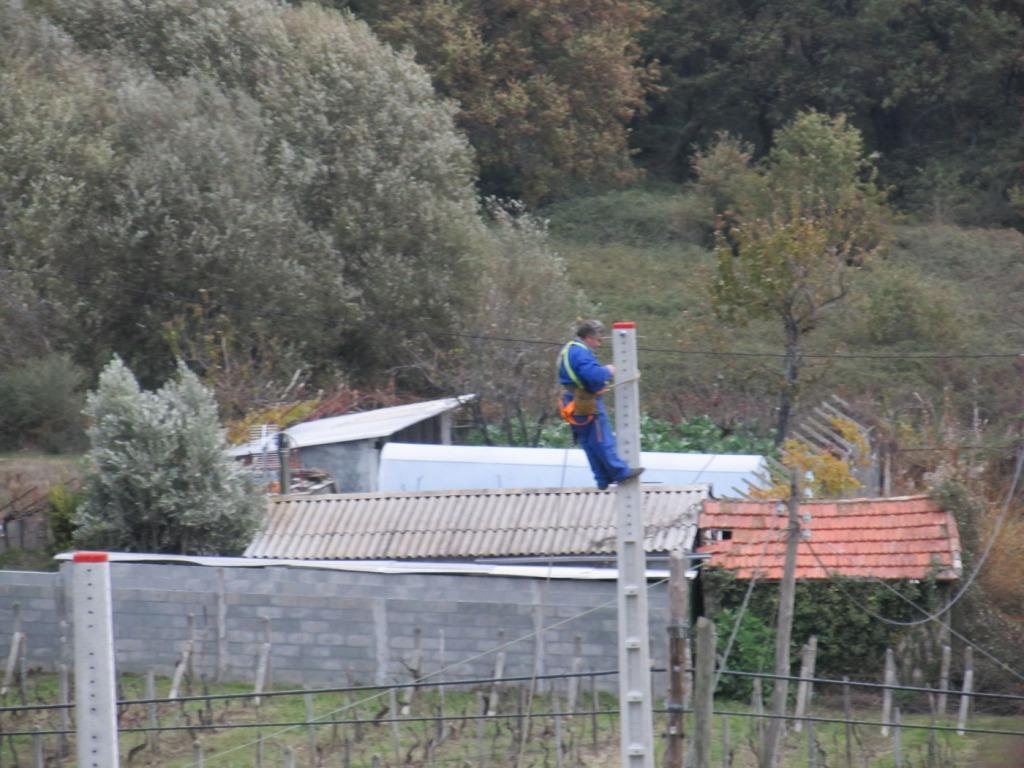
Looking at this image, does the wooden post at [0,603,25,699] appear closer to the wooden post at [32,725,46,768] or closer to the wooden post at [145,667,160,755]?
the wooden post at [145,667,160,755]

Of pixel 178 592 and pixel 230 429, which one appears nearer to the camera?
pixel 178 592

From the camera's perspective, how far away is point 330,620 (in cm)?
1545

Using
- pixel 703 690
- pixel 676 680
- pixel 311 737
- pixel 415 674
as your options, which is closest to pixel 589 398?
pixel 676 680

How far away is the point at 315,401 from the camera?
21578mm

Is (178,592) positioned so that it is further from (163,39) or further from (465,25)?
(465,25)

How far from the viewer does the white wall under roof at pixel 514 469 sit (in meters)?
19.1

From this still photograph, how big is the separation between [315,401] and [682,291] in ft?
48.9

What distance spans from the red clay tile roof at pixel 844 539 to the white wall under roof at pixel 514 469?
2.35 m

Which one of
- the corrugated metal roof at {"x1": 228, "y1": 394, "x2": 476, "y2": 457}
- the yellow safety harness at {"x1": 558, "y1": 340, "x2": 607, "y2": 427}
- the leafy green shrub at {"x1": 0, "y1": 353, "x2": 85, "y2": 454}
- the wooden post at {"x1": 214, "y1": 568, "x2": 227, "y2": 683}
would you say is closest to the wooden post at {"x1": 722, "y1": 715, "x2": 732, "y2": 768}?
the yellow safety harness at {"x1": 558, "y1": 340, "x2": 607, "y2": 427}

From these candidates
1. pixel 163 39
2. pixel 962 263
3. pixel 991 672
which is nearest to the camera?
pixel 991 672

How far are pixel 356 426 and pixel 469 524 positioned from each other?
174 inches

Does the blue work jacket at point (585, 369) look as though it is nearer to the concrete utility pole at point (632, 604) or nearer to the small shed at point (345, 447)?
the concrete utility pole at point (632, 604)

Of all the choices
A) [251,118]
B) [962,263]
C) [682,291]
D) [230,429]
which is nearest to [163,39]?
[251,118]

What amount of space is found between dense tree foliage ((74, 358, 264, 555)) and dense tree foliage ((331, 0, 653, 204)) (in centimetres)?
2126
